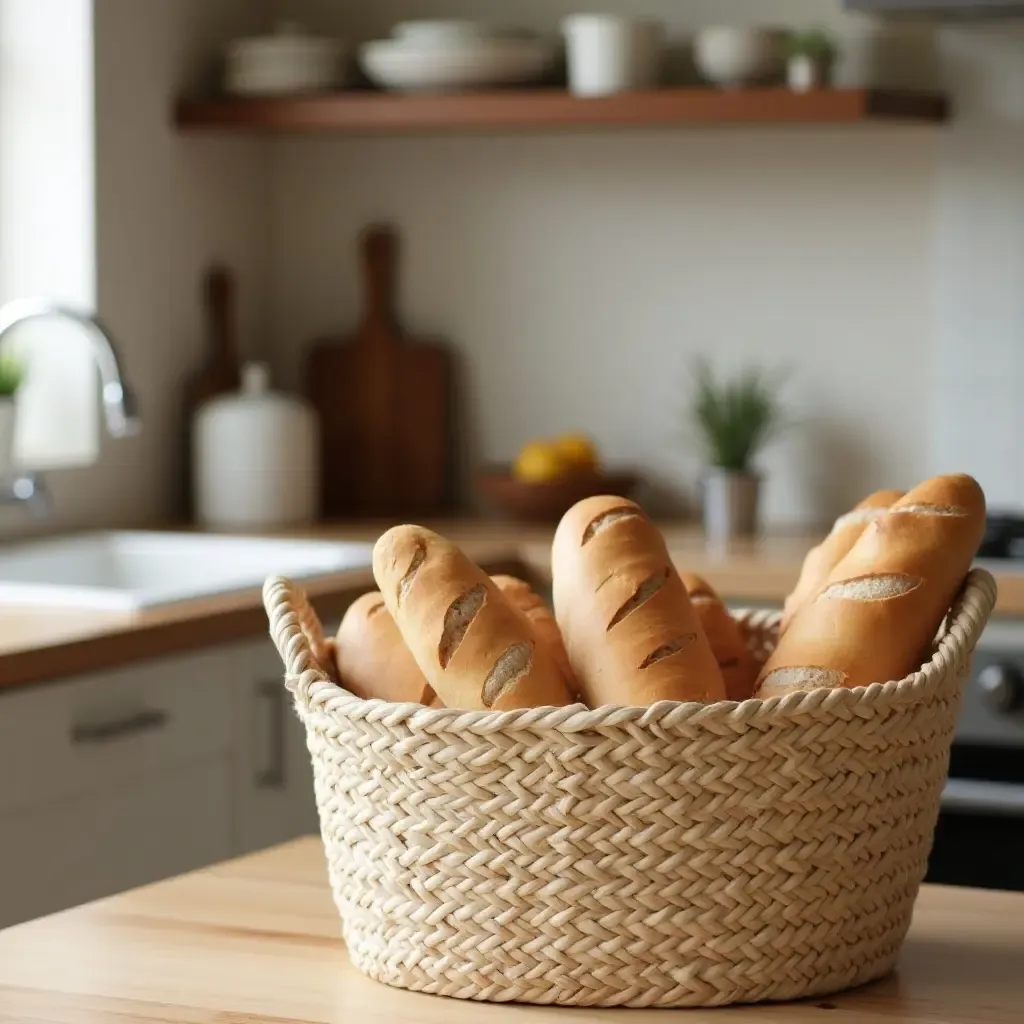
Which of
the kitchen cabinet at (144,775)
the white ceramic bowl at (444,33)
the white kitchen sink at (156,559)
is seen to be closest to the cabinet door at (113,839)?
the kitchen cabinet at (144,775)

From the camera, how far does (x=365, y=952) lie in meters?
0.99

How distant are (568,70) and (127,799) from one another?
1530 mm

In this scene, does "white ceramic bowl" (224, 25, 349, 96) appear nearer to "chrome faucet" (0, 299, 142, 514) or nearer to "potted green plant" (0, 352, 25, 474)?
"potted green plant" (0, 352, 25, 474)

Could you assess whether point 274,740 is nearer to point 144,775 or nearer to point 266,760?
point 266,760

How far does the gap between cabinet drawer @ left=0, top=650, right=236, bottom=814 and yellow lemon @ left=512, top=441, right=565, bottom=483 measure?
0.80 metres

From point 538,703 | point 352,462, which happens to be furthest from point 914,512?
point 352,462

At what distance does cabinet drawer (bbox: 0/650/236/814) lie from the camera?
2125 millimetres

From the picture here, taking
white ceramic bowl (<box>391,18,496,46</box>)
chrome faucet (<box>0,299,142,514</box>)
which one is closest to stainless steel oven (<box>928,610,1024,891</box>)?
chrome faucet (<box>0,299,142,514</box>)

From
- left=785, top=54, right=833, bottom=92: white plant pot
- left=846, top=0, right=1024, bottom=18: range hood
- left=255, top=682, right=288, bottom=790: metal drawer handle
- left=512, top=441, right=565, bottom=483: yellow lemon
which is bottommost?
left=255, top=682, right=288, bottom=790: metal drawer handle

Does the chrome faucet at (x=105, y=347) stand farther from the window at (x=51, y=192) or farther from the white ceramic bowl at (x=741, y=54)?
the white ceramic bowl at (x=741, y=54)

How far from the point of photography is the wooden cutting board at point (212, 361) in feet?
11.1

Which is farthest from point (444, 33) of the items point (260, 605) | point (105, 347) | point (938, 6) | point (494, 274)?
point (260, 605)

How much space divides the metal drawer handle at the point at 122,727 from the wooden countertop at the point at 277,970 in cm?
109

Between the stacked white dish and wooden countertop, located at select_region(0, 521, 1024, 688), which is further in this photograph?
the stacked white dish
